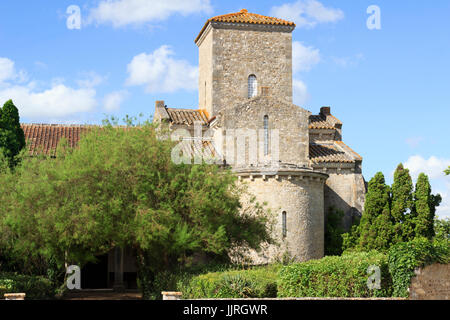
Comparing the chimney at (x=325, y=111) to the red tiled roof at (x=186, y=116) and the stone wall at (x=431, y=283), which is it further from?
the stone wall at (x=431, y=283)

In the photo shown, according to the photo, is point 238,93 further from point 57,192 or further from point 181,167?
point 57,192

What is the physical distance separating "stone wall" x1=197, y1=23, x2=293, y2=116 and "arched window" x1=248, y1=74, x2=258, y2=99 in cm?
21

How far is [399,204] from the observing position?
3036cm

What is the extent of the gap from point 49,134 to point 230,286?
1995 centimetres

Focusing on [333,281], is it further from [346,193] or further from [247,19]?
[247,19]

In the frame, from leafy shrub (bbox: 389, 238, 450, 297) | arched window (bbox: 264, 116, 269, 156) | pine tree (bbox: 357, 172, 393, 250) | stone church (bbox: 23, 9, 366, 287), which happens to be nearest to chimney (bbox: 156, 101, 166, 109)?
stone church (bbox: 23, 9, 366, 287)

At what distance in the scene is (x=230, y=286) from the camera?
19.4m

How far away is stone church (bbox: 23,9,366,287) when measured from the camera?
27.7 metres

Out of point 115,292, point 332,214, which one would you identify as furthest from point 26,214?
point 332,214

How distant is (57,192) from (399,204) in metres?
18.2

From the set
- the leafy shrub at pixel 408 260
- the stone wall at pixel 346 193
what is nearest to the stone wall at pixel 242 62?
the stone wall at pixel 346 193
